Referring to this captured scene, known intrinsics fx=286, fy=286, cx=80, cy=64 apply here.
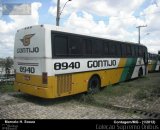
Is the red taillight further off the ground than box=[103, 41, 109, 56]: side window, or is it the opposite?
box=[103, 41, 109, 56]: side window

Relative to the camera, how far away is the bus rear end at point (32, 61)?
11.0 m

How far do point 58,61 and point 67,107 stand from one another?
1.84 metres

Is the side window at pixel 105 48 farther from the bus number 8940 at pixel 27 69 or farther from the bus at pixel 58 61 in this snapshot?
the bus number 8940 at pixel 27 69

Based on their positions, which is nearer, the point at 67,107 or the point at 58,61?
the point at 67,107

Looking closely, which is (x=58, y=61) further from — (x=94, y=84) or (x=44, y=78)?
(x=94, y=84)

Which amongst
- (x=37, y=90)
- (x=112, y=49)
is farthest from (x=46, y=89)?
(x=112, y=49)

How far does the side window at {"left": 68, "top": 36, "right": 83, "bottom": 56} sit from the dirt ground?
1977mm

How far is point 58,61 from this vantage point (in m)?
11.3

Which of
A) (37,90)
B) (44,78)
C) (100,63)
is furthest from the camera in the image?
(100,63)

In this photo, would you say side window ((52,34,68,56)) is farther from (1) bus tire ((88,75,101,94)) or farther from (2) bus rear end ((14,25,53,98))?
(1) bus tire ((88,75,101,94))

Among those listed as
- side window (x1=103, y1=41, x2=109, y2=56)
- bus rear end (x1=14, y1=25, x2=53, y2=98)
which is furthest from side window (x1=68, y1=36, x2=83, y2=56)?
side window (x1=103, y1=41, x2=109, y2=56)

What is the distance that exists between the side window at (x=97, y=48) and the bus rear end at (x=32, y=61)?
10.8 feet

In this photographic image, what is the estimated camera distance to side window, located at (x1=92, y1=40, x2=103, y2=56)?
13742mm

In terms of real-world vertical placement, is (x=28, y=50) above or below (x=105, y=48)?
below
